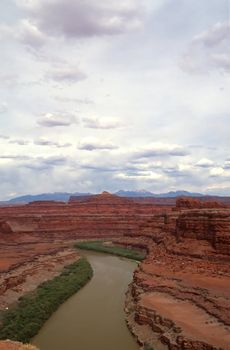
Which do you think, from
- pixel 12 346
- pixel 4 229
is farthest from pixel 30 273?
pixel 4 229

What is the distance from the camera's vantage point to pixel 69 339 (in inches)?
949

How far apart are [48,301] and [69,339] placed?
694cm

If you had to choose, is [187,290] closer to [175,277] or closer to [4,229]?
[175,277]

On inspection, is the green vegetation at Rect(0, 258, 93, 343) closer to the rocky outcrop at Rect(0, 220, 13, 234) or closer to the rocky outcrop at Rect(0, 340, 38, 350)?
the rocky outcrop at Rect(0, 340, 38, 350)

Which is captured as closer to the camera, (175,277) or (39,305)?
(39,305)

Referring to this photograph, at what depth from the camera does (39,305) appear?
29.4 m

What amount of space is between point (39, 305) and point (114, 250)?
3096cm

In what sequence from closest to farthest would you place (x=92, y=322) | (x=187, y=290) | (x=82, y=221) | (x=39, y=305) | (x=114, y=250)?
1. (x=92, y=322)
2. (x=187, y=290)
3. (x=39, y=305)
4. (x=114, y=250)
5. (x=82, y=221)

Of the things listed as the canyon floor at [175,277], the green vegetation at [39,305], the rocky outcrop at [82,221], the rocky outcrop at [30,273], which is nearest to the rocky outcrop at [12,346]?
the green vegetation at [39,305]

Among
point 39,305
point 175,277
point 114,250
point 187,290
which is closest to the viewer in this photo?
point 187,290

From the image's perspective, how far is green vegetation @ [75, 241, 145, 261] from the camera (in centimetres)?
5468

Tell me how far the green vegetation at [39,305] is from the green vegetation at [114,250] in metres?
13.0

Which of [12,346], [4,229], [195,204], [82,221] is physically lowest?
[12,346]

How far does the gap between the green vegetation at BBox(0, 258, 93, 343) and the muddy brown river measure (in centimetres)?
46
